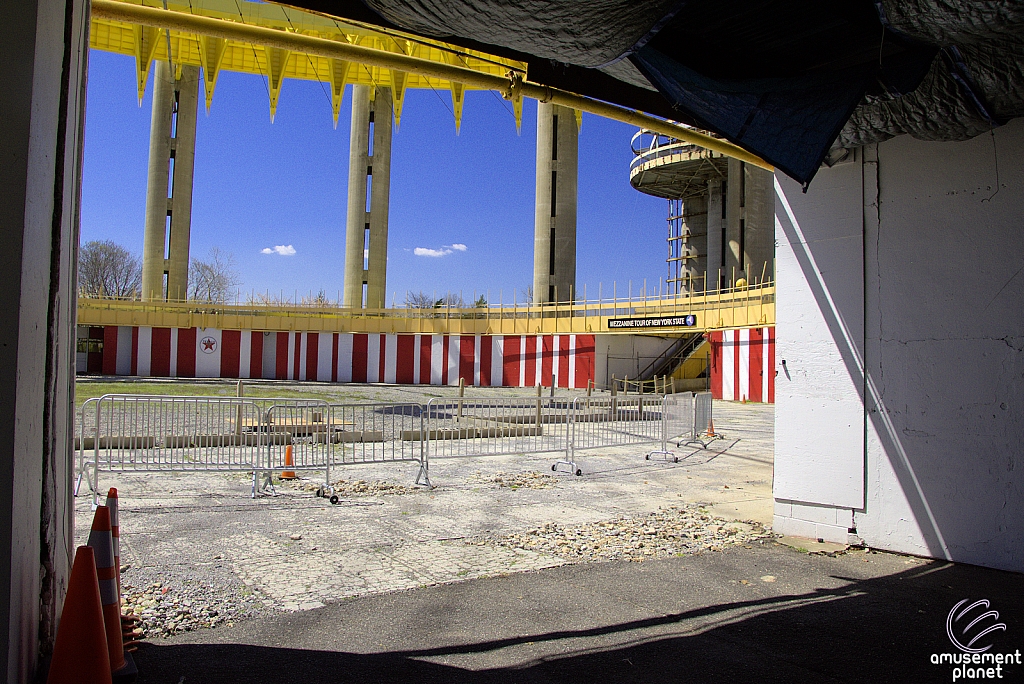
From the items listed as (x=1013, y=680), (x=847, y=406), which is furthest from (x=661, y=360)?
(x=1013, y=680)

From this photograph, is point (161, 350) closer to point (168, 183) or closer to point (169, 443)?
point (168, 183)

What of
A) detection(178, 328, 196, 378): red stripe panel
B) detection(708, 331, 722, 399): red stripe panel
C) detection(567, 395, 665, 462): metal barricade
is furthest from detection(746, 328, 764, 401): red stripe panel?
detection(178, 328, 196, 378): red stripe panel

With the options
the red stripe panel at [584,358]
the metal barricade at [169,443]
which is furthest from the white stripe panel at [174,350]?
the metal barricade at [169,443]

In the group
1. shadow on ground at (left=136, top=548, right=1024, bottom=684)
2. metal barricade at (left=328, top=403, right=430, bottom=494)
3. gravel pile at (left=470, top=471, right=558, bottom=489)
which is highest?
metal barricade at (left=328, top=403, right=430, bottom=494)

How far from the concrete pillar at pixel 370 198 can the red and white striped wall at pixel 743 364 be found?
26.2 metres

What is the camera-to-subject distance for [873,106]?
18.5 ft

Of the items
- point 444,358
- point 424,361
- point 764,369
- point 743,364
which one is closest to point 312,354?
point 424,361

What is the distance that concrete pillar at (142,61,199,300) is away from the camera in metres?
46.5

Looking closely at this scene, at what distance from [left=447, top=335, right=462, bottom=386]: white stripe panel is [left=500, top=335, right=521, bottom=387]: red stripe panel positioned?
10.3ft

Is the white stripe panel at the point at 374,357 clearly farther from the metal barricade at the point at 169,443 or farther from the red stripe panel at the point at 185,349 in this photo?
the metal barricade at the point at 169,443

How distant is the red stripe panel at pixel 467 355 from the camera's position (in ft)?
133

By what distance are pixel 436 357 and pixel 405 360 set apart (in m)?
2.21

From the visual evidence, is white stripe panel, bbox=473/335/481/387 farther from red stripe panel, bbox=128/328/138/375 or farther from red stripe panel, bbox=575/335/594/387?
red stripe panel, bbox=128/328/138/375

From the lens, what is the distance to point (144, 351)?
40969 millimetres
